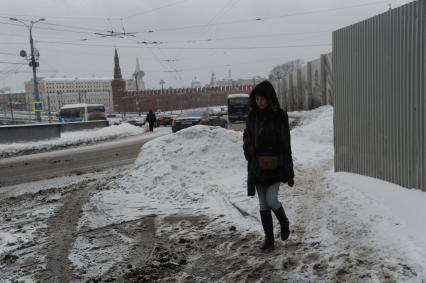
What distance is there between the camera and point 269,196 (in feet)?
16.4

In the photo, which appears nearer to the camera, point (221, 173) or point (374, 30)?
point (374, 30)

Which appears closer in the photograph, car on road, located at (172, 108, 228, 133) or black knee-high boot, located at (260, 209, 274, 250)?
black knee-high boot, located at (260, 209, 274, 250)

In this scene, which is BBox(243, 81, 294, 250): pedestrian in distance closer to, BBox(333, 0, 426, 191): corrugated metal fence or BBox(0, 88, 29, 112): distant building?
BBox(333, 0, 426, 191): corrugated metal fence

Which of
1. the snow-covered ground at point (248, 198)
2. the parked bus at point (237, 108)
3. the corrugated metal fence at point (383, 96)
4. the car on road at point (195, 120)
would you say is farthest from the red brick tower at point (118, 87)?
the corrugated metal fence at point (383, 96)

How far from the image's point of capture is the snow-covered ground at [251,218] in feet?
14.3

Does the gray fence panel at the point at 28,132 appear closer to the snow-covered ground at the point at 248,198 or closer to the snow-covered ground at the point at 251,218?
the snow-covered ground at the point at 251,218

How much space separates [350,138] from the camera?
→ 789 cm

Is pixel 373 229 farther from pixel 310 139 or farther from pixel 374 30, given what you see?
pixel 310 139

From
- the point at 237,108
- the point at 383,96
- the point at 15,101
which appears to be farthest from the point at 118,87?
the point at 383,96

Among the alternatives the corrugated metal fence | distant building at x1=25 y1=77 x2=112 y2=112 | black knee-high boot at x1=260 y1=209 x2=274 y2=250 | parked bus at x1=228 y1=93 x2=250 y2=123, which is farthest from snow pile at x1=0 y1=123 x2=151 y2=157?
distant building at x1=25 y1=77 x2=112 y2=112

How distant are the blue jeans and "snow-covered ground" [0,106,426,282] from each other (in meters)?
0.49

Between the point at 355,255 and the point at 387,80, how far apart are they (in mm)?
3095

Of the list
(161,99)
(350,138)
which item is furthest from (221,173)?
(161,99)

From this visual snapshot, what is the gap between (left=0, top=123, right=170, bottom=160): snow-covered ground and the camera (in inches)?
858
